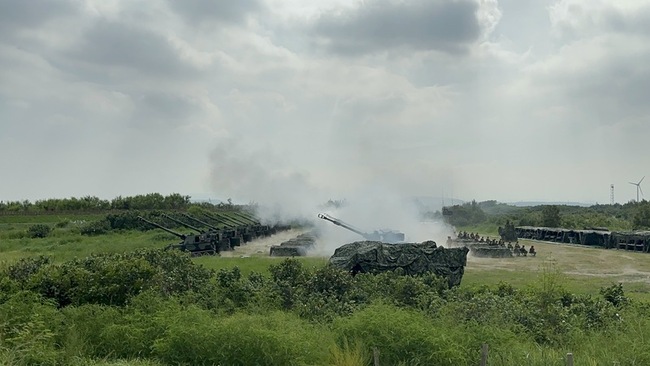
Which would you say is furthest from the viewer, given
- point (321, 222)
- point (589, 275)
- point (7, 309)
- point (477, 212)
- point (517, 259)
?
point (477, 212)

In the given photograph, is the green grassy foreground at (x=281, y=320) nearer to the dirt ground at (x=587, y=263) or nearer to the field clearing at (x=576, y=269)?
the field clearing at (x=576, y=269)

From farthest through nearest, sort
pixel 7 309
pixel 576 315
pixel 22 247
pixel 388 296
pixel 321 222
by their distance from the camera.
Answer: pixel 321 222 < pixel 22 247 < pixel 388 296 < pixel 576 315 < pixel 7 309

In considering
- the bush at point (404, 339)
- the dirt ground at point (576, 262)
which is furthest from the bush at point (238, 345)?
the dirt ground at point (576, 262)

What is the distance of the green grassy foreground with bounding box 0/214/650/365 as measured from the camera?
320 inches

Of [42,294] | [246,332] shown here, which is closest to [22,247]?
[42,294]

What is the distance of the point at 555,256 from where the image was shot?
97.7ft

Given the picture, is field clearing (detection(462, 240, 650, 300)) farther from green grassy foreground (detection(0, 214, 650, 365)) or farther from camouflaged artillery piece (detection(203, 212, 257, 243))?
camouflaged artillery piece (detection(203, 212, 257, 243))

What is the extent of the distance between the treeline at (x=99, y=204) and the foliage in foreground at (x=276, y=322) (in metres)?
51.1

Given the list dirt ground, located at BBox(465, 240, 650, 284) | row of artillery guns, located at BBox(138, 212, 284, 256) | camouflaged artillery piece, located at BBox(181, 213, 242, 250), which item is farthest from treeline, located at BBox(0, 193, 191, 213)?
dirt ground, located at BBox(465, 240, 650, 284)

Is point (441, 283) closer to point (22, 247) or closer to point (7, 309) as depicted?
point (7, 309)

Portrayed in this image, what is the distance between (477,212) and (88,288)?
6678 cm

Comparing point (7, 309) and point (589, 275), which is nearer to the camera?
point (7, 309)

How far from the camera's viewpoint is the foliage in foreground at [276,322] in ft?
26.7

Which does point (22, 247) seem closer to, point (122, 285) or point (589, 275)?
point (122, 285)
